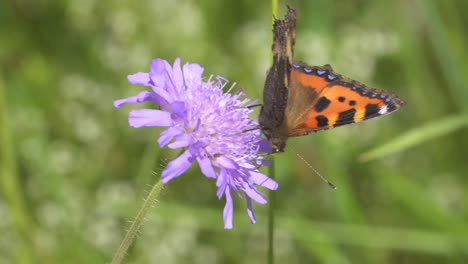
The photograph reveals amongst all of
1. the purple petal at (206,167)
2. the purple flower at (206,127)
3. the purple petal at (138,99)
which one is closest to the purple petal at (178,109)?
the purple flower at (206,127)

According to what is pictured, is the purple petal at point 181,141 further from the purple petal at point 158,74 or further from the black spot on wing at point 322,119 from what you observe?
the black spot on wing at point 322,119

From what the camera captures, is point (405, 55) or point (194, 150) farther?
point (405, 55)

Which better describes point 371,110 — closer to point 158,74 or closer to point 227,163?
point 227,163

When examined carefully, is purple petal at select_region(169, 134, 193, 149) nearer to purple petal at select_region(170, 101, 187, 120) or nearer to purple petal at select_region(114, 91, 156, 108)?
purple petal at select_region(170, 101, 187, 120)

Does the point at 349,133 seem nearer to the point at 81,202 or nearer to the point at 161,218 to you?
the point at 161,218

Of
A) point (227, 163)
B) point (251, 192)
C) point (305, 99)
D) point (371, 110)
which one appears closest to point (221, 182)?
point (227, 163)

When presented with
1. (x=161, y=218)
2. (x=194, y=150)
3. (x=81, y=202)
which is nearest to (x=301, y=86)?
(x=194, y=150)
